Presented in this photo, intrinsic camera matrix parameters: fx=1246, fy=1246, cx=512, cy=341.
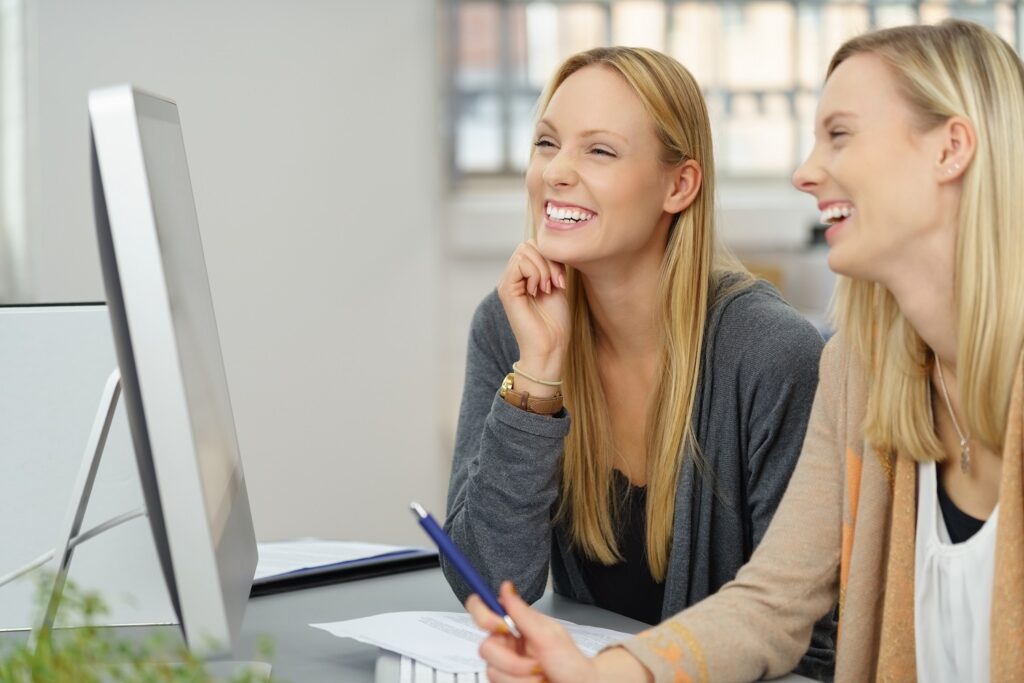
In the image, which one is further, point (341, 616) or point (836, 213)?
point (341, 616)

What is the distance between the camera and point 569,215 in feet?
5.25

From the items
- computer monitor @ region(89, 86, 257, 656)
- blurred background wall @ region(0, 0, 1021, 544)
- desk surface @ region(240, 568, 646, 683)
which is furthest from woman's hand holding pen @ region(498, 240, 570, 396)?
blurred background wall @ region(0, 0, 1021, 544)

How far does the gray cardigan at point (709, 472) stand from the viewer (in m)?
1.45

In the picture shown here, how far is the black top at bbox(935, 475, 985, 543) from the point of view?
1.16 m

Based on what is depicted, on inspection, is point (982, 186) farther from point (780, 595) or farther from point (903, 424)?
point (780, 595)

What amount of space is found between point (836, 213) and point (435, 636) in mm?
545

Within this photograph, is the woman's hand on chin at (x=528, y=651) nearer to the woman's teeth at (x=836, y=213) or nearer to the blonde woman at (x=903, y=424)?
the blonde woman at (x=903, y=424)

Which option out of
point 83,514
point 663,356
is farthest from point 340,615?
point 663,356

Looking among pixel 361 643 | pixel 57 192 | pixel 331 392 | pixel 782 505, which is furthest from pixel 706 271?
pixel 57 192

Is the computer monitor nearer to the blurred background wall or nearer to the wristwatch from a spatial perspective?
the wristwatch

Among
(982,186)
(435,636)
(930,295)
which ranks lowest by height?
(435,636)

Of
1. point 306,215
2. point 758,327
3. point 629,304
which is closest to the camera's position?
point 758,327

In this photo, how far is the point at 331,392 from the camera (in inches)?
152

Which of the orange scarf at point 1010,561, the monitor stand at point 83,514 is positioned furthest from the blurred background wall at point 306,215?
the monitor stand at point 83,514
